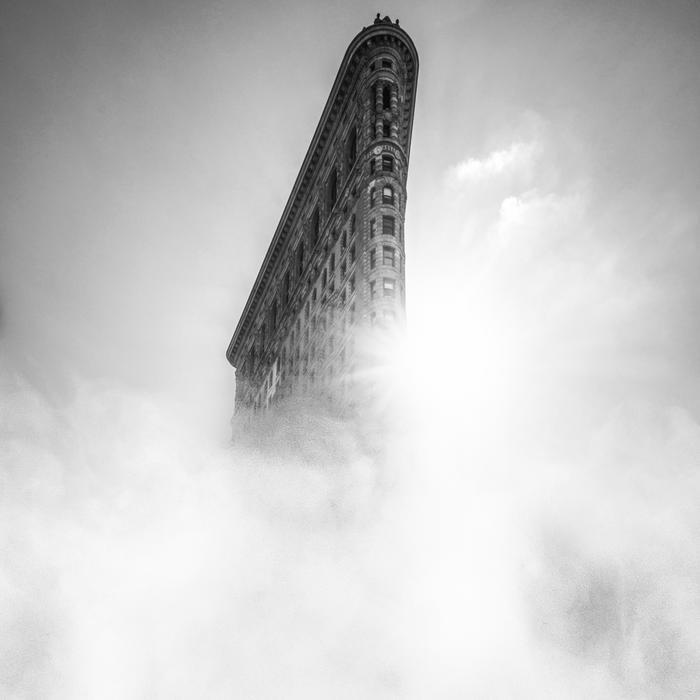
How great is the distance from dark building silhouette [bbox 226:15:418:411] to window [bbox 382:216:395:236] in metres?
0.06

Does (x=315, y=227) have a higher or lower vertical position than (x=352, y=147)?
lower

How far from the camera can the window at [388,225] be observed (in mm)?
31481

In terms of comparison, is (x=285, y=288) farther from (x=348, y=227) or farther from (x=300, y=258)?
(x=348, y=227)

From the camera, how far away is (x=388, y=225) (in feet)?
104

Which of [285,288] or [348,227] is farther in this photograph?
[285,288]

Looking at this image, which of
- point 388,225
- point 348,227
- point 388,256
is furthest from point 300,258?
point 388,256

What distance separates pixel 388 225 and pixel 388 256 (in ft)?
6.21

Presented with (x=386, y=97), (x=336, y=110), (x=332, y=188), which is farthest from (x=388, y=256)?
(x=336, y=110)

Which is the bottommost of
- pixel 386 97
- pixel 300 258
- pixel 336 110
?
pixel 300 258

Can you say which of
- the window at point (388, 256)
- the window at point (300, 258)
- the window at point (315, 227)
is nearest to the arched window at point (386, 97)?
the window at point (388, 256)

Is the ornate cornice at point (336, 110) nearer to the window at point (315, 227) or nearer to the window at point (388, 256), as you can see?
the window at point (315, 227)

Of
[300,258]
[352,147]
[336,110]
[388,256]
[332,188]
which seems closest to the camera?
[388,256]

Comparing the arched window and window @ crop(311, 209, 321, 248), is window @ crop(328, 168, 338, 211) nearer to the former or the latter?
window @ crop(311, 209, 321, 248)

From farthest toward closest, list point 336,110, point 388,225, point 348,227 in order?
1. point 336,110
2. point 348,227
3. point 388,225
